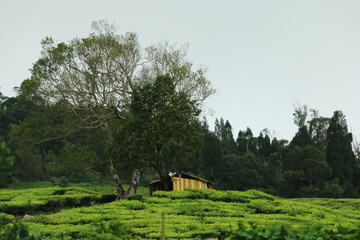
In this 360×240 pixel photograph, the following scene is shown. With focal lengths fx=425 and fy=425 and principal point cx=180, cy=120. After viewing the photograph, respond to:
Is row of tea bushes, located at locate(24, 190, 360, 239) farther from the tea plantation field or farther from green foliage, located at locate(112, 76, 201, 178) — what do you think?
green foliage, located at locate(112, 76, 201, 178)

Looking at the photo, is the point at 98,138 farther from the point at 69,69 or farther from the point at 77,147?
the point at 69,69

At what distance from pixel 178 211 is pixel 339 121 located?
111 feet

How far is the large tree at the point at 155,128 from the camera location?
22.0 metres

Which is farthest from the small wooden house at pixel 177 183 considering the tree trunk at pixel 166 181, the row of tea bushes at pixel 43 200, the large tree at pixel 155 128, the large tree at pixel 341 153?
the large tree at pixel 341 153

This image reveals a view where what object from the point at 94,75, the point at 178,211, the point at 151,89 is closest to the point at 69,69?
the point at 94,75

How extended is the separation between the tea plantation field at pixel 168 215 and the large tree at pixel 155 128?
3.15 meters

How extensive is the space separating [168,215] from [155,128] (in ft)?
26.3

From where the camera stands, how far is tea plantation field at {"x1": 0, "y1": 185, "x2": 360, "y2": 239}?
1128 cm

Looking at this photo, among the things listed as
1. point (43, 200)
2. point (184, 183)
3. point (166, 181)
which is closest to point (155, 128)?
point (166, 181)

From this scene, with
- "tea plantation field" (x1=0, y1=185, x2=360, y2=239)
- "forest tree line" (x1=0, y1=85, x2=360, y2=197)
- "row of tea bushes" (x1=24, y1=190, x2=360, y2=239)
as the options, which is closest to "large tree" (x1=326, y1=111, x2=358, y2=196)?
"forest tree line" (x1=0, y1=85, x2=360, y2=197)

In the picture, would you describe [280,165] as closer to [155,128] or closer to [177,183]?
[177,183]

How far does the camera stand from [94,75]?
→ 2755cm

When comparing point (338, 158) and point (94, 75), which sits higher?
point (94, 75)

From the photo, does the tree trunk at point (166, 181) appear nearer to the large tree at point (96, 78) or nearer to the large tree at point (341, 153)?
the large tree at point (96, 78)
